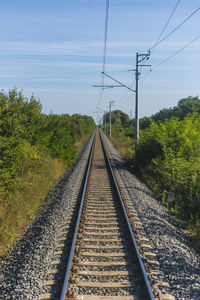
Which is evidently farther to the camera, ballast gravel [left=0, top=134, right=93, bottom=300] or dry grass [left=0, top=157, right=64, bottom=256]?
dry grass [left=0, top=157, right=64, bottom=256]

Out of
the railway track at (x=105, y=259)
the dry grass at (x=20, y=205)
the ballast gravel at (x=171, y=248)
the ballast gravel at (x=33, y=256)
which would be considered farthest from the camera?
the dry grass at (x=20, y=205)

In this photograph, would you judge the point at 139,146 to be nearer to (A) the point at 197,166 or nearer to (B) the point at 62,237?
(A) the point at 197,166

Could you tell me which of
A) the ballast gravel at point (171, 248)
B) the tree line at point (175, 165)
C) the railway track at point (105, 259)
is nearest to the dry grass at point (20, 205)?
the railway track at point (105, 259)

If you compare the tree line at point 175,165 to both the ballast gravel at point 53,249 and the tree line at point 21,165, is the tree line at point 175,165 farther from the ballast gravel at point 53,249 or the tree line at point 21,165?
the tree line at point 21,165

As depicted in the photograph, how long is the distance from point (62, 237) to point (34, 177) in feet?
17.2

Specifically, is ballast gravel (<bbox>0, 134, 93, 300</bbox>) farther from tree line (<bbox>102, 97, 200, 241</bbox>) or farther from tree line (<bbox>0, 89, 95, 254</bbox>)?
tree line (<bbox>102, 97, 200, 241</bbox>)

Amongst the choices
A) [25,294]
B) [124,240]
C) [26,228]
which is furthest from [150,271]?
[26,228]

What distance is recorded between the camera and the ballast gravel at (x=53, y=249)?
500cm

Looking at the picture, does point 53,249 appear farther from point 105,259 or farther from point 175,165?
point 175,165

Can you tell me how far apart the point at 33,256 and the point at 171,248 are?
3233 millimetres

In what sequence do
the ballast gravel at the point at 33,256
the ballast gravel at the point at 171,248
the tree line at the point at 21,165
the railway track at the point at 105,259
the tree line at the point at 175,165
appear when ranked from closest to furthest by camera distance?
the railway track at the point at 105,259
the ballast gravel at the point at 33,256
the ballast gravel at the point at 171,248
the tree line at the point at 21,165
the tree line at the point at 175,165

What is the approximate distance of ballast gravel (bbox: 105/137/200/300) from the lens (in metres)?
5.09

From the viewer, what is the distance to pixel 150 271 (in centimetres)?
545

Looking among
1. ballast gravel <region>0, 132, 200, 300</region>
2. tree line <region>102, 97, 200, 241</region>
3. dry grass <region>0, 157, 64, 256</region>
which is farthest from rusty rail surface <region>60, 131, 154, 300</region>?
tree line <region>102, 97, 200, 241</region>
